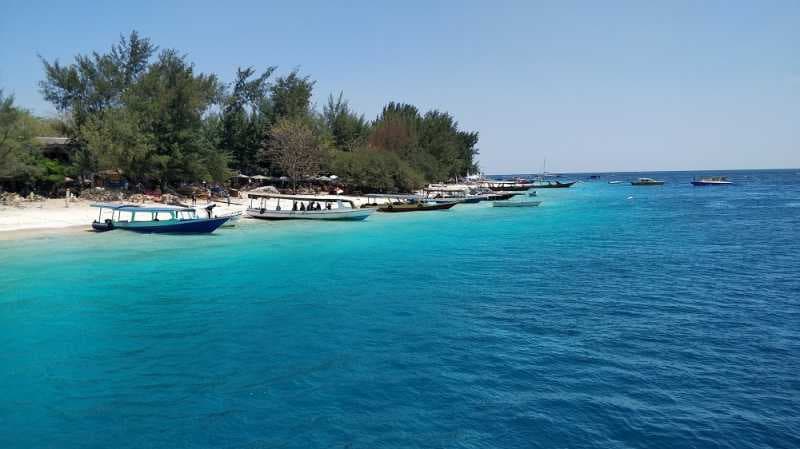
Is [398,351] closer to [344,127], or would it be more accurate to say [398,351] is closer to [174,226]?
[174,226]

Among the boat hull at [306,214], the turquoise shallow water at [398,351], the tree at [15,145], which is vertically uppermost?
the tree at [15,145]

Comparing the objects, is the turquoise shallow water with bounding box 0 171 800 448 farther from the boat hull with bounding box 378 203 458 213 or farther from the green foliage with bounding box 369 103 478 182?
the green foliage with bounding box 369 103 478 182


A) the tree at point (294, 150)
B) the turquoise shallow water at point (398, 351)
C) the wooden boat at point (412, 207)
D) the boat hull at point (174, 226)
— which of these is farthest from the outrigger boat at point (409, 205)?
the turquoise shallow water at point (398, 351)

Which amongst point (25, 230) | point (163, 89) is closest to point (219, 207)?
point (163, 89)

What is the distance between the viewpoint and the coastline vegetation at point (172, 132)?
134ft

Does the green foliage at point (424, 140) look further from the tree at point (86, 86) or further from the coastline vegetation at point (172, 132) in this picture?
the tree at point (86, 86)

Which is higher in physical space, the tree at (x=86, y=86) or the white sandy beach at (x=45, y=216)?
the tree at (x=86, y=86)

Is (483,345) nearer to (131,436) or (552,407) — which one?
(552,407)

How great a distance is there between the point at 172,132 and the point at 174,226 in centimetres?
1618

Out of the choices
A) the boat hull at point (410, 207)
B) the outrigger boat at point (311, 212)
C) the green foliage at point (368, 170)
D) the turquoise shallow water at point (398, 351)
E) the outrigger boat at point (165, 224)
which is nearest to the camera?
the turquoise shallow water at point (398, 351)

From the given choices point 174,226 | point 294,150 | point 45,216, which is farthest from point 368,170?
point 45,216

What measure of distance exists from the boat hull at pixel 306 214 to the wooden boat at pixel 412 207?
6.77 metres

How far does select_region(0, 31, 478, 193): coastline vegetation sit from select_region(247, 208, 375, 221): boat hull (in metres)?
9.26

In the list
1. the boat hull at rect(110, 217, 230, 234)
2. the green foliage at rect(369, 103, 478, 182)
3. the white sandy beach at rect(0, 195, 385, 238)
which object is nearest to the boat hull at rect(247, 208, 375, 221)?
the white sandy beach at rect(0, 195, 385, 238)
